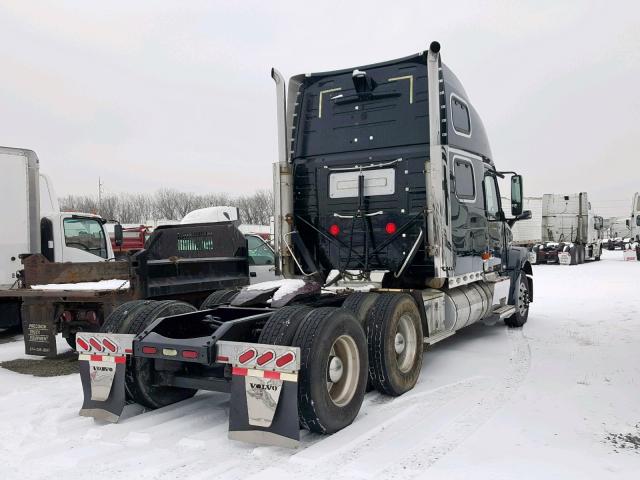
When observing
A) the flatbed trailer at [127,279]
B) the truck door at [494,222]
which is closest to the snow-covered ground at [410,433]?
the flatbed trailer at [127,279]

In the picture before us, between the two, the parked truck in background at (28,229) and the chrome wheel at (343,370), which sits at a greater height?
the parked truck in background at (28,229)

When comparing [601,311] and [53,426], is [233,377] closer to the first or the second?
[53,426]

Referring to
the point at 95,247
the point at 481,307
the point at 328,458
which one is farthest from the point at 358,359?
the point at 95,247

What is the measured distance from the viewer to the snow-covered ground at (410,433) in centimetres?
372

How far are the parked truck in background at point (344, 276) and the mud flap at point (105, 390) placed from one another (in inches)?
0.4

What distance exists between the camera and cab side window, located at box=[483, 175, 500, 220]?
27.5 feet

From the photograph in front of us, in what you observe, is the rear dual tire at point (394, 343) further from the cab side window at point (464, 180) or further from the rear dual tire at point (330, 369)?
the cab side window at point (464, 180)

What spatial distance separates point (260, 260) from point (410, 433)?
700cm

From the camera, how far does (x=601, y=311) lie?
11.4 m

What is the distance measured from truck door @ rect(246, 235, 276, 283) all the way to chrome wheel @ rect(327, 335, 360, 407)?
602cm

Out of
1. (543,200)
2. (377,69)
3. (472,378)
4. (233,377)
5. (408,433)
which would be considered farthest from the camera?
(543,200)

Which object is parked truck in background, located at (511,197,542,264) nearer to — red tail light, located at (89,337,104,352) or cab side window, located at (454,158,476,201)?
cab side window, located at (454,158,476,201)

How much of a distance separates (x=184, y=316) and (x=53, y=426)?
4.61 feet

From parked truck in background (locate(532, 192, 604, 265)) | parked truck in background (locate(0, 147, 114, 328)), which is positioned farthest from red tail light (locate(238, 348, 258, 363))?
parked truck in background (locate(532, 192, 604, 265))
